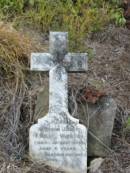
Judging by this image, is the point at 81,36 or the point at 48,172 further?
the point at 81,36

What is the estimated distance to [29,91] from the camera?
591 cm

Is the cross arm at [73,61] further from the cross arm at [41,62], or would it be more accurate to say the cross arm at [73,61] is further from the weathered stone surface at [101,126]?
the weathered stone surface at [101,126]

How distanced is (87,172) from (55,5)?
8.79ft

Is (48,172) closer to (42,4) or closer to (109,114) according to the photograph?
(109,114)

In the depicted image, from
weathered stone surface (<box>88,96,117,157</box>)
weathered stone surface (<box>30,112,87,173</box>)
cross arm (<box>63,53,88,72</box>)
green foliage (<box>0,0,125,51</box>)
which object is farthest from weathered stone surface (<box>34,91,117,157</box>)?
green foliage (<box>0,0,125,51</box>)

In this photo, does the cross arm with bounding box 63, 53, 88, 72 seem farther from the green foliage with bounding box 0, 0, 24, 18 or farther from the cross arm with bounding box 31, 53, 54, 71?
the green foliage with bounding box 0, 0, 24, 18

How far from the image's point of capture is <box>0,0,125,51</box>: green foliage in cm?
710

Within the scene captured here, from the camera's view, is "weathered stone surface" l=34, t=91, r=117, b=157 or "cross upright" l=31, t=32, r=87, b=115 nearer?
"cross upright" l=31, t=32, r=87, b=115

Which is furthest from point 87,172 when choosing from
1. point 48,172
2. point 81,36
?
point 81,36

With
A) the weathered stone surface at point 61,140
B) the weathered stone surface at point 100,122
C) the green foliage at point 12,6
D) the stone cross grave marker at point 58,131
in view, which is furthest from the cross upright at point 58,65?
the green foliage at point 12,6

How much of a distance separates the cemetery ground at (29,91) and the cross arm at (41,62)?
46cm

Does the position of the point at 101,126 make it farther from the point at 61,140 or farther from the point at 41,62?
the point at 41,62

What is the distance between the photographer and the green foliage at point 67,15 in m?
7.10

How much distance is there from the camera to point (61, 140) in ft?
17.8
